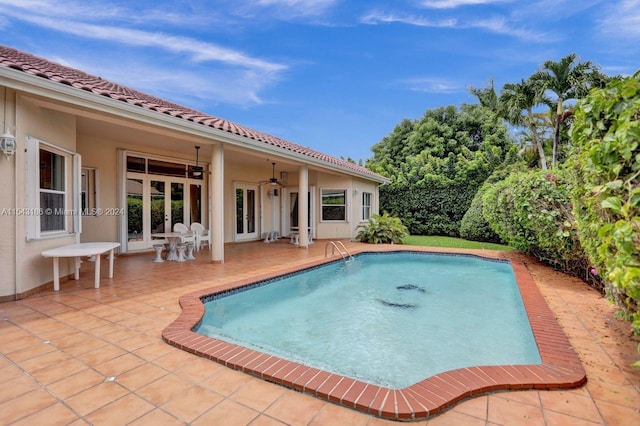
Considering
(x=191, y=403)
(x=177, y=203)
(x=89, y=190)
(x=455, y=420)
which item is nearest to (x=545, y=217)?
(x=455, y=420)

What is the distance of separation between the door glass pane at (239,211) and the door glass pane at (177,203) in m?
2.58

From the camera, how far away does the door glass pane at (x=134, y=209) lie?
9.80 m

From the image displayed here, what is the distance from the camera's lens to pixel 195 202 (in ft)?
38.4

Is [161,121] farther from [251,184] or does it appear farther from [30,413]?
[251,184]

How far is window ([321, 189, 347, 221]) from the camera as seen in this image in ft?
49.6

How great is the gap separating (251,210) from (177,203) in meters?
3.65

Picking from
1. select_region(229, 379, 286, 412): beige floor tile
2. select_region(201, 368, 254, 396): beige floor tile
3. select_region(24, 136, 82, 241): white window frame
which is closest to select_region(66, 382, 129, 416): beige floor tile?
select_region(201, 368, 254, 396): beige floor tile

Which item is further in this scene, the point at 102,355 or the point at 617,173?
the point at 102,355

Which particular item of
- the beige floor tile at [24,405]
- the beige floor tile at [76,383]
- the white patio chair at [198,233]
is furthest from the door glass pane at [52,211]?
the white patio chair at [198,233]

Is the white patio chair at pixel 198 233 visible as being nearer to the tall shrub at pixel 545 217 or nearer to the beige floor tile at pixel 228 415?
the beige floor tile at pixel 228 415

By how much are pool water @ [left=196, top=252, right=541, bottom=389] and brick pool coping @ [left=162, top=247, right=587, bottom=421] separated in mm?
487

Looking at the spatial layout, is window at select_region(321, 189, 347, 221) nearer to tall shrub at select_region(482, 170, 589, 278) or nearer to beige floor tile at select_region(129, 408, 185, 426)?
A: tall shrub at select_region(482, 170, 589, 278)

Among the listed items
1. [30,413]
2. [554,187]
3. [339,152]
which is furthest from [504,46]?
[339,152]

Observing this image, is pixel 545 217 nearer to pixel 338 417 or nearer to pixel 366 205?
pixel 338 417
